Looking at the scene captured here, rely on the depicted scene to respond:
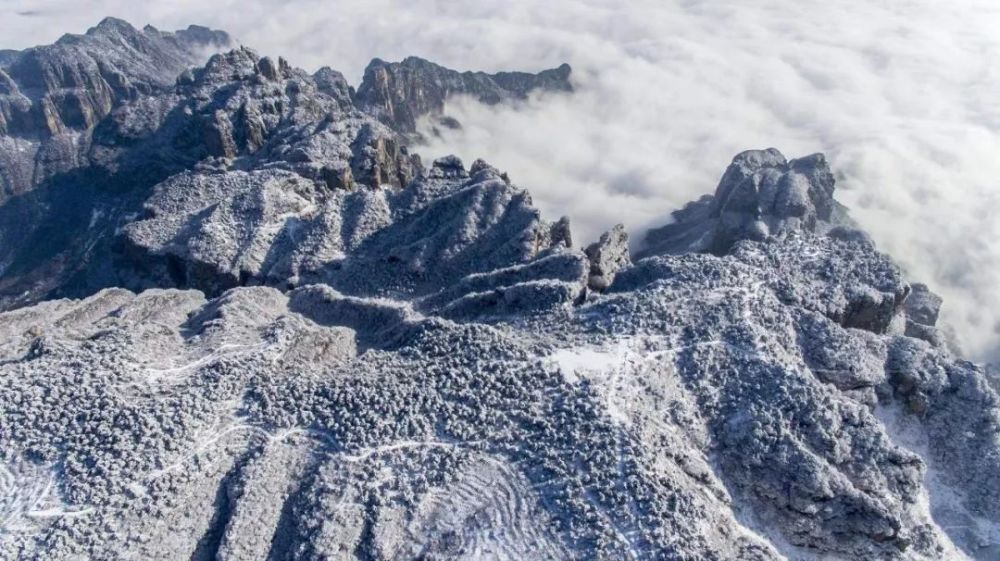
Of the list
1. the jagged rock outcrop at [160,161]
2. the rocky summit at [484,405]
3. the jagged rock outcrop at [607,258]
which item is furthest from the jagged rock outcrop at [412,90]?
the jagged rock outcrop at [607,258]

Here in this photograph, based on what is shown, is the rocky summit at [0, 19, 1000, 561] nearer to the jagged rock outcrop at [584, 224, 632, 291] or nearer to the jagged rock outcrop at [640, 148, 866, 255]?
the jagged rock outcrop at [584, 224, 632, 291]

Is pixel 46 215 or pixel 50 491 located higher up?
pixel 50 491

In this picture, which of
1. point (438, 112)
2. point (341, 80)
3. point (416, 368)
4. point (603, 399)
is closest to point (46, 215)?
point (341, 80)

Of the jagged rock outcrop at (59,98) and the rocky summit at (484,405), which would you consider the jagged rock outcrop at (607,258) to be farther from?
the jagged rock outcrop at (59,98)

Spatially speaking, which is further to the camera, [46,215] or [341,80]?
[341,80]

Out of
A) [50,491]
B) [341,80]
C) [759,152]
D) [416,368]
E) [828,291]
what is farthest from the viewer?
[341,80]

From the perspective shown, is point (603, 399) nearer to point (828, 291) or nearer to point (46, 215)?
point (828, 291)

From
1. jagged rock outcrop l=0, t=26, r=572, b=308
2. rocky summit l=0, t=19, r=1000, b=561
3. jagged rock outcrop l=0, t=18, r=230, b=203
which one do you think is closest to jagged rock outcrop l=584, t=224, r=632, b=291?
rocky summit l=0, t=19, r=1000, b=561
